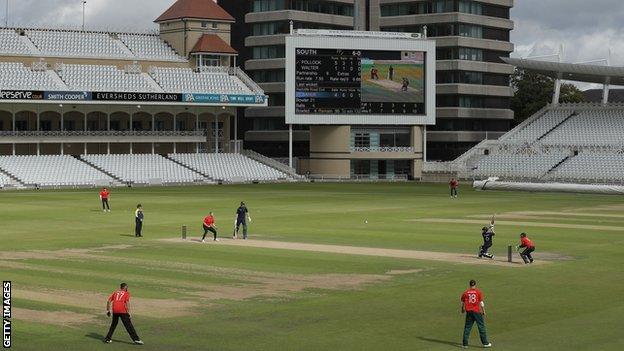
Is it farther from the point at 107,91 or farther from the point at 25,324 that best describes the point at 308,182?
the point at 25,324

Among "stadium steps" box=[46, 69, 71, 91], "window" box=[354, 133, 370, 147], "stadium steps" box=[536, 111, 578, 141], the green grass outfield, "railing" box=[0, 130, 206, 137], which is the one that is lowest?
the green grass outfield

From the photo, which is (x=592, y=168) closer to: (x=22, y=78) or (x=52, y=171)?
(x=52, y=171)

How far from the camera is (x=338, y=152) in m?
110

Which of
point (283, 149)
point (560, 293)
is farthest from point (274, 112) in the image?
point (560, 293)

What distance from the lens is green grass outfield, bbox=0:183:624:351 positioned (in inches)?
1039

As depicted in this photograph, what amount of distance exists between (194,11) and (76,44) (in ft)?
41.7

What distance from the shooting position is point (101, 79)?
105688 mm

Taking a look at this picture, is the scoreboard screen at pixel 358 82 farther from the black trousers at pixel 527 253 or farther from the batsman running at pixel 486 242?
the black trousers at pixel 527 253

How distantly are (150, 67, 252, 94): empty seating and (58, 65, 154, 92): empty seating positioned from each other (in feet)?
7.50

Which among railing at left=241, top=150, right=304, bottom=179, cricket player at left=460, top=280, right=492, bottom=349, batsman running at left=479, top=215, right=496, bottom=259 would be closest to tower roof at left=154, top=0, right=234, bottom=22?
railing at left=241, top=150, right=304, bottom=179

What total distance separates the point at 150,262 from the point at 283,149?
286ft

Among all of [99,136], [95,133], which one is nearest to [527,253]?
[99,136]

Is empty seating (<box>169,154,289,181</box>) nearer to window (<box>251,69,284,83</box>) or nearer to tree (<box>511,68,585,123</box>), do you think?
window (<box>251,69,284,83</box>)

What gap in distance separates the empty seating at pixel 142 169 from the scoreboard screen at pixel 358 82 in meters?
12.0
